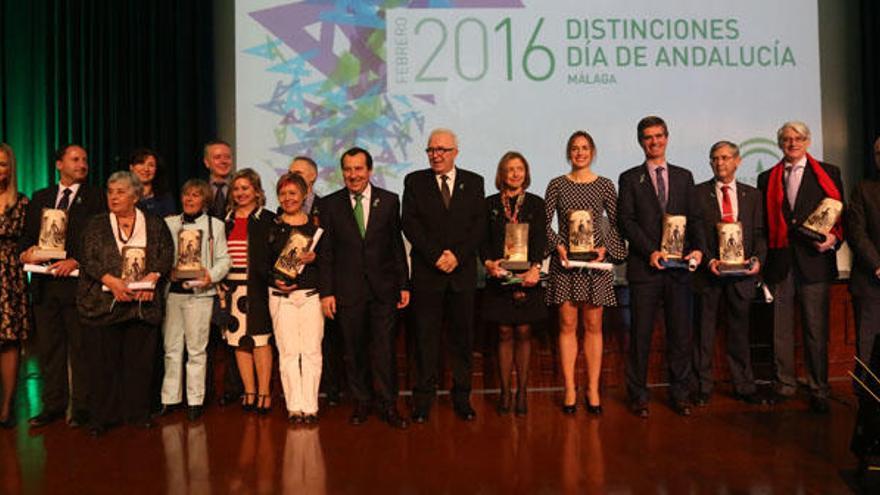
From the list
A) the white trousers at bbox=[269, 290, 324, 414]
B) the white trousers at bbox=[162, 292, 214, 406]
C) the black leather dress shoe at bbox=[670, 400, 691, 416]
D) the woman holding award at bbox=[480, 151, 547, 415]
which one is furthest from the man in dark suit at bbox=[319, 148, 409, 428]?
the black leather dress shoe at bbox=[670, 400, 691, 416]

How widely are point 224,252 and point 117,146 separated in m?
2.59

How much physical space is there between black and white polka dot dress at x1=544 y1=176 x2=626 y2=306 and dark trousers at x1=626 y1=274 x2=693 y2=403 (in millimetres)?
185

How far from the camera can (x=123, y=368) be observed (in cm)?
416

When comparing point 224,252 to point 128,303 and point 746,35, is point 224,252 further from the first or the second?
point 746,35

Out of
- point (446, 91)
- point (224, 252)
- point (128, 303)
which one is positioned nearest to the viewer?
point (128, 303)

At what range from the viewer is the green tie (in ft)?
13.8

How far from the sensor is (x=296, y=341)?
422cm

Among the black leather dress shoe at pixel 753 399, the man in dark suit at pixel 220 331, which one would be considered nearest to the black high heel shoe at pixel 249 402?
the man in dark suit at pixel 220 331

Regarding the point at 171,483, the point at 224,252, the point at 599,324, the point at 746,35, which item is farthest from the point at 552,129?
the point at 171,483

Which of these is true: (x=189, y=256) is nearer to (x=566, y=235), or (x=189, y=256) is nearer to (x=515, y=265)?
(x=515, y=265)

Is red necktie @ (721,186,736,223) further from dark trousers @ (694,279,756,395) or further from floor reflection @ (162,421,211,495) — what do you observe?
floor reflection @ (162,421,211,495)

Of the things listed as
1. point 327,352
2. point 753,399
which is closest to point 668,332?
point 753,399

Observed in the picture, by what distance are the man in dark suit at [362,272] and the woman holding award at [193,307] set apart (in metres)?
0.65

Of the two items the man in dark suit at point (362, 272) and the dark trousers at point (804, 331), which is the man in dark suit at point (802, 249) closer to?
the dark trousers at point (804, 331)
